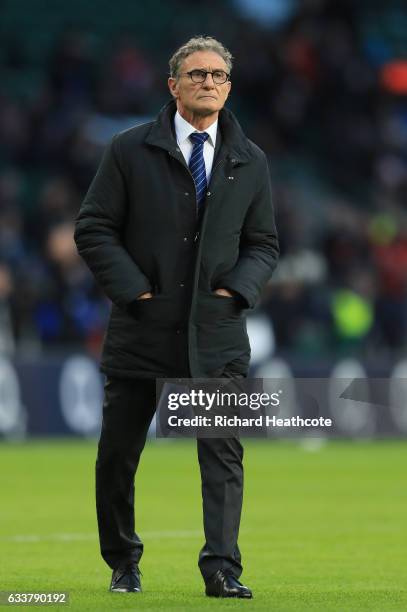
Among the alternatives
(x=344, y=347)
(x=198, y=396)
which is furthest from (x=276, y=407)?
(x=344, y=347)

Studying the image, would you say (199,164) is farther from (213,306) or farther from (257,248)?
(213,306)

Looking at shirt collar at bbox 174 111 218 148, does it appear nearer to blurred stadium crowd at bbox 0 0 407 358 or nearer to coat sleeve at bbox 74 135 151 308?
coat sleeve at bbox 74 135 151 308

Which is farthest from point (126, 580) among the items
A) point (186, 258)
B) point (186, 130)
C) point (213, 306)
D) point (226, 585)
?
point (186, 130)

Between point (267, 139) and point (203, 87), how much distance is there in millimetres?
18356

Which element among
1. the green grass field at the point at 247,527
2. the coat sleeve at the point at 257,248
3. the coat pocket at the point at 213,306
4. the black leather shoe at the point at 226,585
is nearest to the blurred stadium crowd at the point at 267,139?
the green grass field at the point at 247,527

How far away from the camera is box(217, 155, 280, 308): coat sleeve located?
24.1 feet

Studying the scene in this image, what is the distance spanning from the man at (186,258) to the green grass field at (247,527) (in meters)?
0.59

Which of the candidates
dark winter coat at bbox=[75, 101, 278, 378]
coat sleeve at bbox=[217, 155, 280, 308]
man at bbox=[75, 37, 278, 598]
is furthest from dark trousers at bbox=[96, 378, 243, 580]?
coat sleeve at bbox=[217, 155, 280, 308]

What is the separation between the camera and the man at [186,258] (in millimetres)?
7242

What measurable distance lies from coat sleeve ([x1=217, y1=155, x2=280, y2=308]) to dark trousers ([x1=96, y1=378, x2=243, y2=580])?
59 centimetres

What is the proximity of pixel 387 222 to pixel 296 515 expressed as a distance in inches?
498

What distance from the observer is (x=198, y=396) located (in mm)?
7188

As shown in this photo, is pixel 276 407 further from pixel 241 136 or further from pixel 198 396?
pixel 241 136

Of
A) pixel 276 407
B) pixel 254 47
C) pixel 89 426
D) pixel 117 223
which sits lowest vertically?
pixel 89 426
